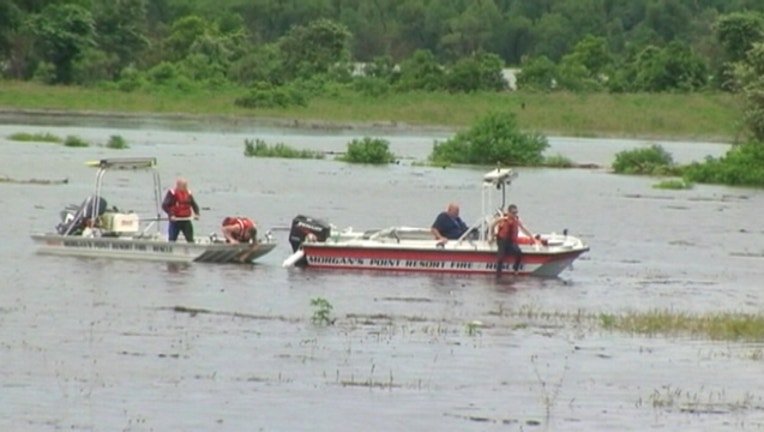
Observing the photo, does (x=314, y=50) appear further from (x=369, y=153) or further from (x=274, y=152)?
(x=369, y=153)

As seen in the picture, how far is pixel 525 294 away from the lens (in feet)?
107

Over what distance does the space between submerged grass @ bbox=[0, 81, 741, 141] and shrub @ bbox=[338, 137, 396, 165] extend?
20.2 m

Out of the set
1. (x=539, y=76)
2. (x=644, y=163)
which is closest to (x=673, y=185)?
(x=644, y=163)

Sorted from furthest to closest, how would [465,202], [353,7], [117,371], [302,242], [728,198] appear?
[353,7] → [728,198] → [465,202] → [302,242] → [117,371]

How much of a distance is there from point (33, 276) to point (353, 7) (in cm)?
13246

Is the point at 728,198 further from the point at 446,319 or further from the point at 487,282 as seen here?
the point at 446,319

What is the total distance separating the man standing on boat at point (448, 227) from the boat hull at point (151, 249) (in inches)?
119

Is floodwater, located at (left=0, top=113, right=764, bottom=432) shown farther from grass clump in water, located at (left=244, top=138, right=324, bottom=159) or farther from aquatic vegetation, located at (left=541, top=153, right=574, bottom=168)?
aquatic vegetation, located at (left=541, top=153, right=574, bottom=168)

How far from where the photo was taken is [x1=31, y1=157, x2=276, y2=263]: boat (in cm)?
3556

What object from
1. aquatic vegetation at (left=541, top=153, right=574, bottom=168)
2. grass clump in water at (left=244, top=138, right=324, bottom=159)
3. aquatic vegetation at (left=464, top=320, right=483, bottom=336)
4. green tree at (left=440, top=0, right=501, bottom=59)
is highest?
green tree at (left=440, top=0, right=501, bottom=59)

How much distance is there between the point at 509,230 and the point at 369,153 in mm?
33883

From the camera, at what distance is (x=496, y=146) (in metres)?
69.1

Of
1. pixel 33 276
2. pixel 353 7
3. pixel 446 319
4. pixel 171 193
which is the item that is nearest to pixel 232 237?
pixel 171 193

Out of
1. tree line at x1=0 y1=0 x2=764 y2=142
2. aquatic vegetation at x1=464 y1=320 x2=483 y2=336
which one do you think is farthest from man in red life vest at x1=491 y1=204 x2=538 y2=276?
tree line at x1=0 y1=0 x2=764 y2=142
